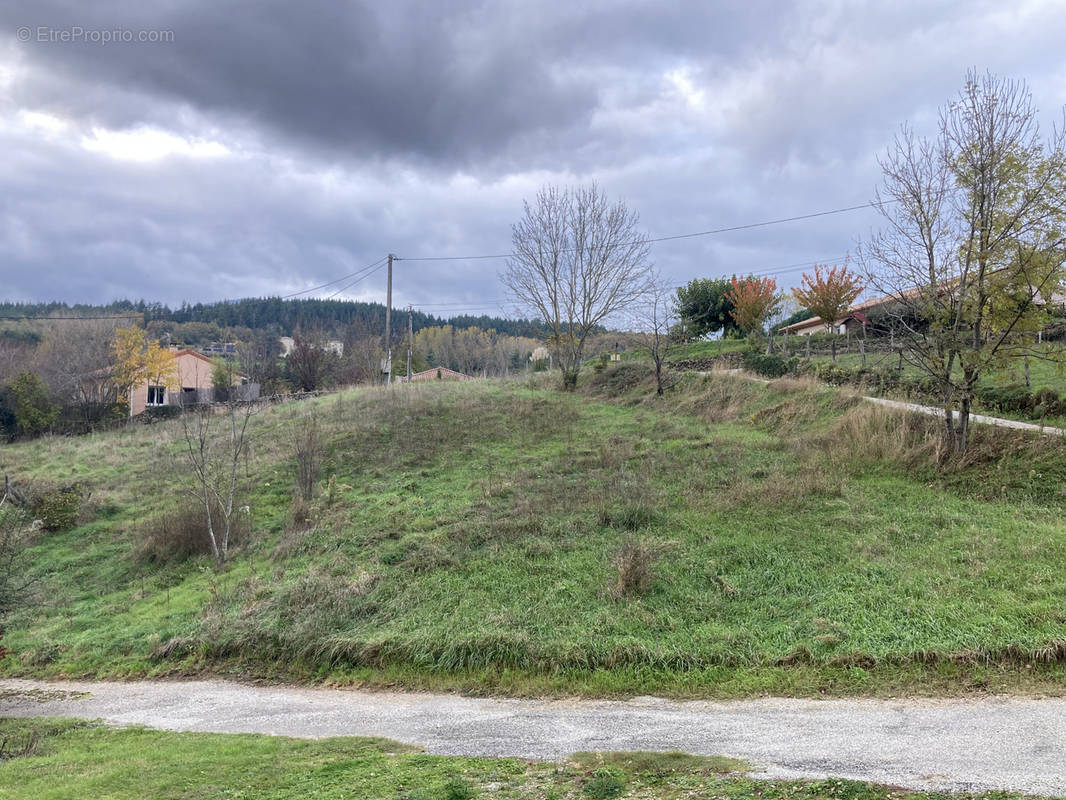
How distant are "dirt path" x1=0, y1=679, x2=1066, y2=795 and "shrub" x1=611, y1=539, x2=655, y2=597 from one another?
8.10 feet

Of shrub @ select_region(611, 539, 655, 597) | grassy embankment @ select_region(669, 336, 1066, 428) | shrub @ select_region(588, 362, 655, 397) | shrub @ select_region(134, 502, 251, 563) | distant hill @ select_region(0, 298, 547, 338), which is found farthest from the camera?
distant hill @ select_region(0, 298, 547, 338)

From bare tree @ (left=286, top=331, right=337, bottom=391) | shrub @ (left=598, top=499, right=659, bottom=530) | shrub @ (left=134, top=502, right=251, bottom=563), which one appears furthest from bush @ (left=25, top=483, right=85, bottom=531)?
bare tree @ (left=286, top=331, right=337, bottom=391)

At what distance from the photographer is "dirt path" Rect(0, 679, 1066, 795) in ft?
18.3

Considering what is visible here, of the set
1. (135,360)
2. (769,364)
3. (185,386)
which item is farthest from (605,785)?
(185,386)

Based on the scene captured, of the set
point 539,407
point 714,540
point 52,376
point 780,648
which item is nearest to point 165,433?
point 539,407

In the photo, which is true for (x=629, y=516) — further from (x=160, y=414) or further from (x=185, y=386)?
(x=185, y=386)

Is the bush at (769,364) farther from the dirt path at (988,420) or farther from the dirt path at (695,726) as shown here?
the dirt path at (695,726)

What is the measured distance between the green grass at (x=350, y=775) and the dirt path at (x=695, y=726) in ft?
1.30

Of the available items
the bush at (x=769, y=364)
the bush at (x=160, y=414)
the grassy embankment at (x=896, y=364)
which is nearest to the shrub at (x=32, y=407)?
the bush at (x=160, y=414)

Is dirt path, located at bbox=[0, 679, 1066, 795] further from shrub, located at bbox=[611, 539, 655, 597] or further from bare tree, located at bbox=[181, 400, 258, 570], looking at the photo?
bare tree, located at bbox=[181, 400, 258, 570]

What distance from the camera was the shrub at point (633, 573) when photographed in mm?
10759

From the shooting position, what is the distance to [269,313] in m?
131

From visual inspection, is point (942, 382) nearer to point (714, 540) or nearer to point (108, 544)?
point (714, 540)

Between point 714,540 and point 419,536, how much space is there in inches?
243
